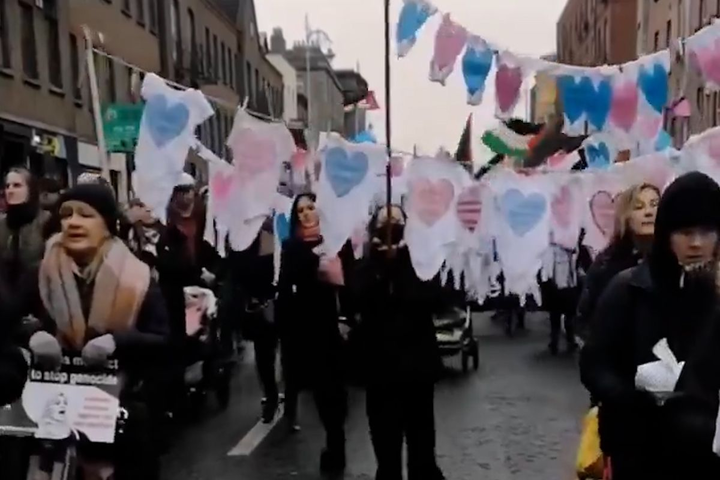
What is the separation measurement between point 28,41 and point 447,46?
668 inches

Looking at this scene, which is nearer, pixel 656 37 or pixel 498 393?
pixel 498 393

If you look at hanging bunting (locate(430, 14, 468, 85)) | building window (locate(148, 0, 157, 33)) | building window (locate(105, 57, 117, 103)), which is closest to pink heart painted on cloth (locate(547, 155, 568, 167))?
hanging bunting (locate(430, 14, 468, 85))

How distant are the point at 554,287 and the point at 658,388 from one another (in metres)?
10.3

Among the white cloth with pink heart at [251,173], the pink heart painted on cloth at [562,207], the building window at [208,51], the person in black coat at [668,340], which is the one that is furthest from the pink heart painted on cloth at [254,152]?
the building window at [208,51]

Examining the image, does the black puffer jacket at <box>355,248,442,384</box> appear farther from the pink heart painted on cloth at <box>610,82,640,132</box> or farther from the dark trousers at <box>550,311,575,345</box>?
the dark trousers at <box>550,311,575,345</box>

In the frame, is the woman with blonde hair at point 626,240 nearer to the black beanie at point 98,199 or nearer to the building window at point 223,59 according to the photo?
the black beanie at point 98,199

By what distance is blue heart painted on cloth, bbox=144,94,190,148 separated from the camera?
350 inches

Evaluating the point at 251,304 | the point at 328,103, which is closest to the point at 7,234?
the point at 251,304

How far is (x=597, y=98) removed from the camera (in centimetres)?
969

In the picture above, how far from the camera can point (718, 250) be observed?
3.43m

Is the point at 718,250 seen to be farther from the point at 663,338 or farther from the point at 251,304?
the point at 251,304

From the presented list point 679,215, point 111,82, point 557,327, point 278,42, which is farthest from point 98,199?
point 278,42

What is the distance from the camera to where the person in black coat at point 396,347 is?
6.04 metres

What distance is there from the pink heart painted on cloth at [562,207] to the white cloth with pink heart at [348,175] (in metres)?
2.85
